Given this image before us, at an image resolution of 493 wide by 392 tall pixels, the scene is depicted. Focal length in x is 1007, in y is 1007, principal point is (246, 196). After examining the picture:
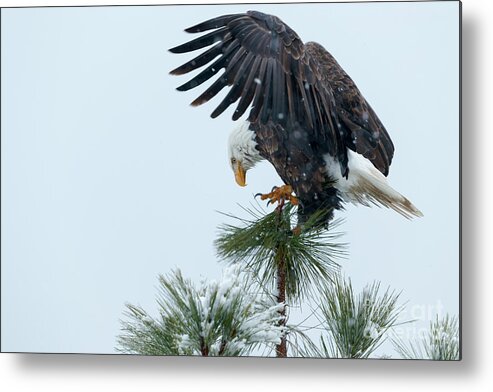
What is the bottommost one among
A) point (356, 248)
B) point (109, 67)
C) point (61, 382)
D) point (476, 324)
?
point (61, 382)

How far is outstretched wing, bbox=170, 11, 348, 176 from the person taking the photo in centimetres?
232

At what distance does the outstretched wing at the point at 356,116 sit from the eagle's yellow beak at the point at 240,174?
0.26m

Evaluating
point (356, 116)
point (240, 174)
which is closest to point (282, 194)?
point (240, 174)

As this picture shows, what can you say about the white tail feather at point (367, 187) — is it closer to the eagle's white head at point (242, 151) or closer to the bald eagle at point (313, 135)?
the bald eagle at point (313, 135)

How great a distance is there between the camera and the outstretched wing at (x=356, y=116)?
240cm

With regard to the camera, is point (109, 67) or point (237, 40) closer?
point (237, 40)

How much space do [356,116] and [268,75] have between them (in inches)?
10.1

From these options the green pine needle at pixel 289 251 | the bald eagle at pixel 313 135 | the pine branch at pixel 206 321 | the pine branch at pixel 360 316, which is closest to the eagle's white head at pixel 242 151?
the bald eagle at pixel 313 135

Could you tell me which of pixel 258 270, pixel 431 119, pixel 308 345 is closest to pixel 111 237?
pixel 258 270

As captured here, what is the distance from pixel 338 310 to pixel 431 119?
51 centimetres

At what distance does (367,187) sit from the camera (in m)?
2.42

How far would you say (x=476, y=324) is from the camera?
2.38 metres

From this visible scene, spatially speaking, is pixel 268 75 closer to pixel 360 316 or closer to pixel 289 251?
pixel 289 251

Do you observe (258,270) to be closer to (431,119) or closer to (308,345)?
(308,345)
